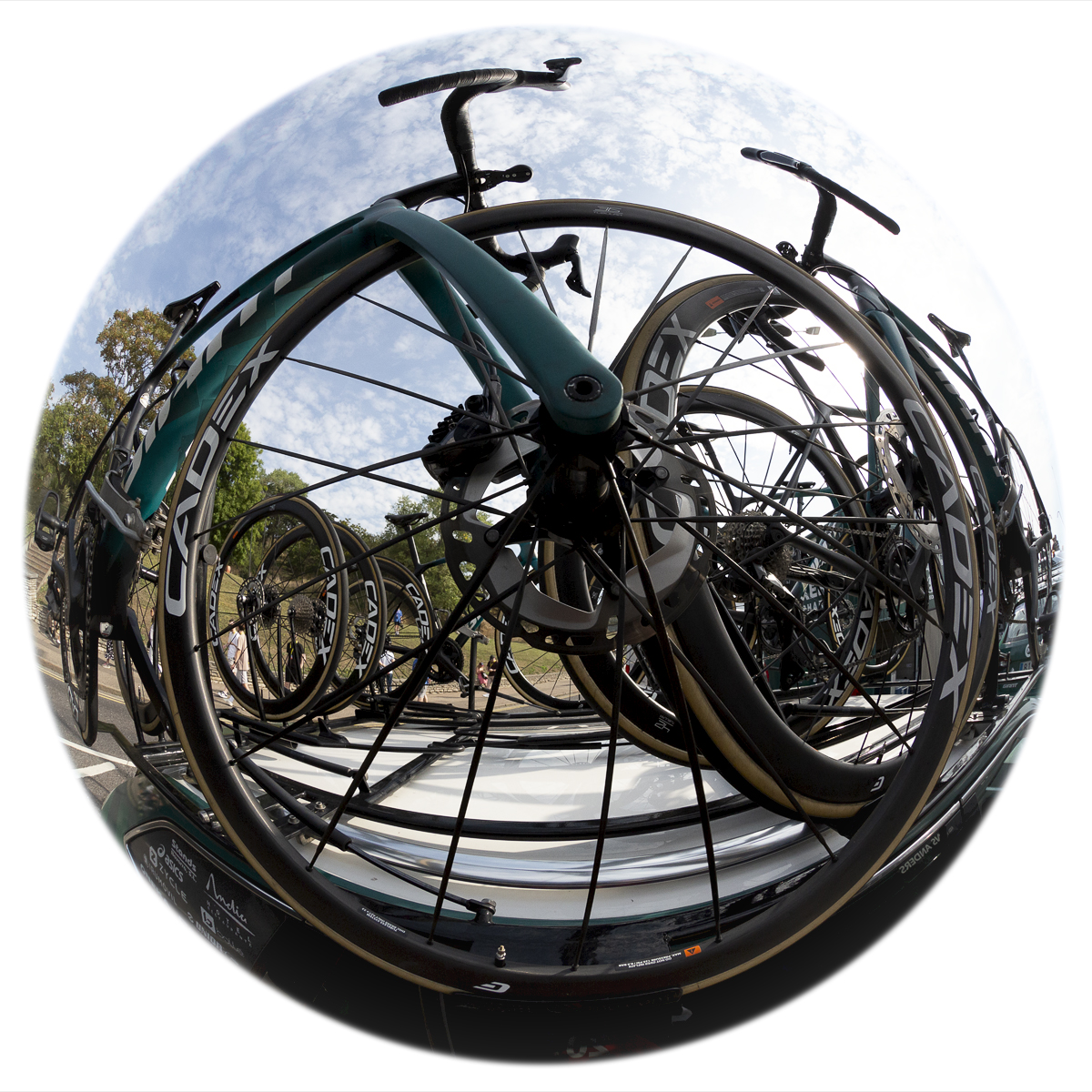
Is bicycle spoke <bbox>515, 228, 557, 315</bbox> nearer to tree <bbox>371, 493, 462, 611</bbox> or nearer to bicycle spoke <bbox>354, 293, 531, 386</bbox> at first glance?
bicycle spoke <bbox>354, 293, 531, 386</bbox>

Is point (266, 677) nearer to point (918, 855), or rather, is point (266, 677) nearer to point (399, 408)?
point (399, 408)

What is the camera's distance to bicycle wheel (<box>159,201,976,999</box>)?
0.72 meters

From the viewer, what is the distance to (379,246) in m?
0.79

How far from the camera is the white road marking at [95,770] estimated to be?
909mm

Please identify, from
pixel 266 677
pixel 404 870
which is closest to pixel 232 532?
pixel 266 677

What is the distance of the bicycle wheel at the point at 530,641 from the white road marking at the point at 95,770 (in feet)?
0.56

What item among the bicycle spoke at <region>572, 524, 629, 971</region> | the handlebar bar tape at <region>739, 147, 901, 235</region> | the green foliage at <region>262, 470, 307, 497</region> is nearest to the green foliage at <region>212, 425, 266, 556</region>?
the green foliage at <region>262, 470, 307, 497</region>

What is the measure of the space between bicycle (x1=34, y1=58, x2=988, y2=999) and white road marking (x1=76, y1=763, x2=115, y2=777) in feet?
0.30

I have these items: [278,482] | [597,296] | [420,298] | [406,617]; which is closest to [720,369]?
[597,296]

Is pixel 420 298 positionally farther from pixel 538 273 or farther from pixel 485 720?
pixel 485 720

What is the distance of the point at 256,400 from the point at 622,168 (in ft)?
1.68

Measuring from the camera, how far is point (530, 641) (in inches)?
31.5

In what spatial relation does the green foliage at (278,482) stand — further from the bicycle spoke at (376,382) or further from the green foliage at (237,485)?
the bicycle spoke at (376,382)

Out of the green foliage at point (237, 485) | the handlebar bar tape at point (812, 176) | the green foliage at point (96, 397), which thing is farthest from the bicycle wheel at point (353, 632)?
the handlebar bar tape at point (812, 176)
